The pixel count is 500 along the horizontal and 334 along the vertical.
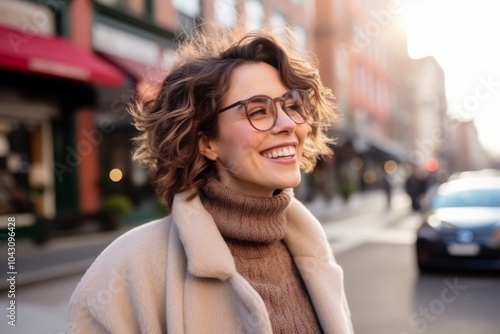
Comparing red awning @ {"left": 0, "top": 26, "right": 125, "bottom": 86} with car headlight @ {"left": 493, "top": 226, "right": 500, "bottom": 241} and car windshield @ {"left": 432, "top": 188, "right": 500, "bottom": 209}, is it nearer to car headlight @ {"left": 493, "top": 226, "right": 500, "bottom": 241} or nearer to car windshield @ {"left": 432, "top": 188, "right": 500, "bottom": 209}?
car windshield @ {"left": 432, "top": 188, "right": 500, "bottom": 209}

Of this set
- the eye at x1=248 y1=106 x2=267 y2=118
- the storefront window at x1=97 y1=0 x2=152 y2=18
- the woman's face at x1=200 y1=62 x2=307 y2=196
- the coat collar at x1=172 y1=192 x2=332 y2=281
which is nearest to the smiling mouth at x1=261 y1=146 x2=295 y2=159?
the woman's face at x1=200 y1=62 x2=307 y2=196

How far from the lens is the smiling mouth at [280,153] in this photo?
1.80m

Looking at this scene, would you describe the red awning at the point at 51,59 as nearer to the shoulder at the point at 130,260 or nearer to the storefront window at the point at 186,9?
the storefront window at the point at 186,9

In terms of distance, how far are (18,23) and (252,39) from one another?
459 inches

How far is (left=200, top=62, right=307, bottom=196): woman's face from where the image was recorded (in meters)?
1.78

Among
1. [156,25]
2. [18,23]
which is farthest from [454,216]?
[156,25]

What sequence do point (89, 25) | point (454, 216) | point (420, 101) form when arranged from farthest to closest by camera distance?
point (420, 101), point (89, 25), point (454, 216)

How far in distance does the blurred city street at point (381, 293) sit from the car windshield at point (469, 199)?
1228 mm

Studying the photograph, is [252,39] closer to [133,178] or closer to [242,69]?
[242,69]

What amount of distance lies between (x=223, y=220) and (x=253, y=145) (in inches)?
10.4

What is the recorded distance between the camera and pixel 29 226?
39.4 ft

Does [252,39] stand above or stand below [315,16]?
below

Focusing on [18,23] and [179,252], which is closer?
[179,252]

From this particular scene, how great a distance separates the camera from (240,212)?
1788 mm
